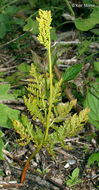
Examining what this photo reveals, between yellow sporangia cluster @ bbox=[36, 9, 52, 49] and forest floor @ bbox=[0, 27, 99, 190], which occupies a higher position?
yellow sporangia cluster @ bbox=[36, 9, 52, 49]

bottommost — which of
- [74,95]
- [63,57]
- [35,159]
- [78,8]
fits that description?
[35,159]

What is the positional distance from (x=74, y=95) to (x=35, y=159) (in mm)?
679

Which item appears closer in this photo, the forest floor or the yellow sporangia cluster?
the yellow sporangia cluster

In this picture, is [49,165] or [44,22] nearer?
[44,22]

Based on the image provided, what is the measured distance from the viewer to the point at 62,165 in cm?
188

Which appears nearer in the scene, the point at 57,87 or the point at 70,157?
the point at 57,87

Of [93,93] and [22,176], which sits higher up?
[93,93]

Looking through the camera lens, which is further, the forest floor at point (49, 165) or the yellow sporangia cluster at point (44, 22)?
the forest floor at point (49, 165)

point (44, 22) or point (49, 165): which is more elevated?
point (44, 22)

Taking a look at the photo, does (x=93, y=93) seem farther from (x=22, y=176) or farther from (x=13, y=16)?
(x=13, y=16)

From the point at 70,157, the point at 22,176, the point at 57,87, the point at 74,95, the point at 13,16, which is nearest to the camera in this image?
the point at 57,87

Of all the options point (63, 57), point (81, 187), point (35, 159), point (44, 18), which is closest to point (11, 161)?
point (35, 159)

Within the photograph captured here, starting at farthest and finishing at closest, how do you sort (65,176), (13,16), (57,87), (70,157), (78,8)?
(13,16)
(78,8)
(70,157)
(65,176)
(57,87)

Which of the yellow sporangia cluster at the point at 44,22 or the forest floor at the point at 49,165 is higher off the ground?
the yellow sporangia cluster at the point at 44,22
